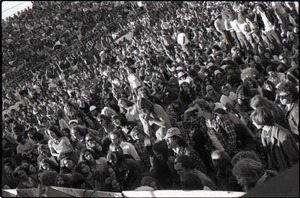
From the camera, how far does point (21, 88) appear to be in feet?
62.4

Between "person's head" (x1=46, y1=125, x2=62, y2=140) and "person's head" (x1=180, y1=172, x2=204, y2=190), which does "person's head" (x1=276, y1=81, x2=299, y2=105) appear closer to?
"person's head" (x1=180, y1=172, x2=204, y2=190)

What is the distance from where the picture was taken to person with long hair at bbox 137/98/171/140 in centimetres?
562

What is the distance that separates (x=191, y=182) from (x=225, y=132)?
1.10 metres

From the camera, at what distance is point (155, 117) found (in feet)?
18.9

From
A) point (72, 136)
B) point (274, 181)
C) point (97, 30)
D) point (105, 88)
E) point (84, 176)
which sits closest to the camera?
point (274, 181)

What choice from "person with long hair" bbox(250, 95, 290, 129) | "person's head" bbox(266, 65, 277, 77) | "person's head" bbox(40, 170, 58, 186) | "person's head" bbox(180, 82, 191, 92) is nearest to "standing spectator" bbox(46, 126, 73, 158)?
"person's head" bbox(40, 170, 58, 186)

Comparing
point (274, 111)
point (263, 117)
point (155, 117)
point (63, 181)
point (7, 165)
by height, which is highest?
point (263, 117)

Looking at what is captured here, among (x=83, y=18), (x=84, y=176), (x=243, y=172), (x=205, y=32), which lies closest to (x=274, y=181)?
(x=243, y=172)

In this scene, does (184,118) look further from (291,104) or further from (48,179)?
(48,179)

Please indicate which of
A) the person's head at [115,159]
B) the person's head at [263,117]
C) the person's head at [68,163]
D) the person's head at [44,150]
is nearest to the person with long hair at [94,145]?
the person's head at [68,163]

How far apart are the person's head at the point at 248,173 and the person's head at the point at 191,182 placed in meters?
0.43

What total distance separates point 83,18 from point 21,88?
37.5 ft

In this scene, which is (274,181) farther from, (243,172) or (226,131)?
(226,131)

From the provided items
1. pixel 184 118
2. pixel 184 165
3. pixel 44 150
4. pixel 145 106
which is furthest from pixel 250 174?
pixel 44 150
